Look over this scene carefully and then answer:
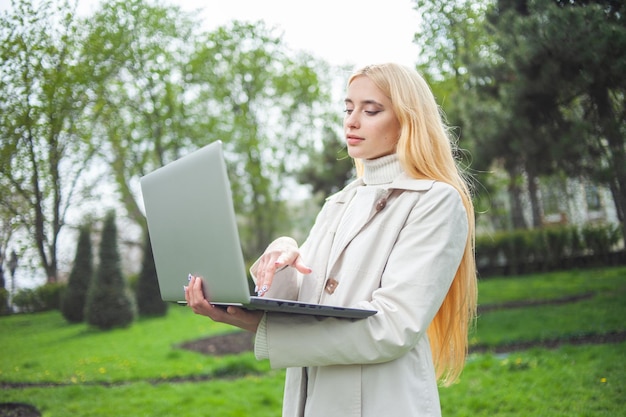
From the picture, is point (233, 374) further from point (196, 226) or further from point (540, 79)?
point (196, 226)

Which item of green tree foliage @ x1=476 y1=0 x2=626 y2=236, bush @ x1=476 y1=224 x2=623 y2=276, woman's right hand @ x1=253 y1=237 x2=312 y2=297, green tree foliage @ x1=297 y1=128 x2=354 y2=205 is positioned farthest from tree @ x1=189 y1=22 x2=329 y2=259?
woman's right hand @ x1=253 y1=237 x2=312 y2=297

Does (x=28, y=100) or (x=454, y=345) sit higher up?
(x=28, y=100)

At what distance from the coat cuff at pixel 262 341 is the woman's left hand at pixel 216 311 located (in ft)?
0.09

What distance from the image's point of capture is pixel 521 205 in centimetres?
1302

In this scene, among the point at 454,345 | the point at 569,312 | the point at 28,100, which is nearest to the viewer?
the point at 454,345

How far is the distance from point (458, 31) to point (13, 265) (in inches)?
192

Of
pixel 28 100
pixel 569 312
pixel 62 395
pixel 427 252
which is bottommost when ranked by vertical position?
pixel 569 312

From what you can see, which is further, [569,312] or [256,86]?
[256,86]

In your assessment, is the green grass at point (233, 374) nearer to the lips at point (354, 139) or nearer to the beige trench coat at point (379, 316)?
the beige trench coat at point (379, 316)

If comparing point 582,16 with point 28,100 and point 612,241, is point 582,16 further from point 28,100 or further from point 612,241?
point 612,241

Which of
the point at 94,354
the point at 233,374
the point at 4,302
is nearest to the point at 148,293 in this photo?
the point at 94,354

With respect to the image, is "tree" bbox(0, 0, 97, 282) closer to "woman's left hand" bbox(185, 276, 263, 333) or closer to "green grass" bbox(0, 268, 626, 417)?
"green grass" bbox(0, 268, 626, 417)

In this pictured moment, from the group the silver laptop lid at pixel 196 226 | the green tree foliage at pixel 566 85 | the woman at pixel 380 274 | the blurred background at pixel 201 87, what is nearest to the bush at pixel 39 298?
the blurred background at pixel 201 87

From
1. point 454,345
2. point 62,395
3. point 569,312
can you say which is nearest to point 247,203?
point 569,312
